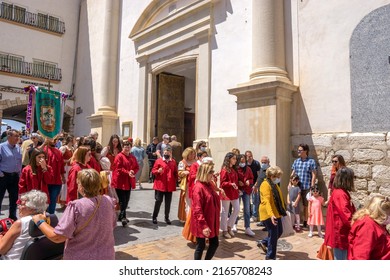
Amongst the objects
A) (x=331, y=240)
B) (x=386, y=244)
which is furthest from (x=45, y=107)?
(x=386, y=244)

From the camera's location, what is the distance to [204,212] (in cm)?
371

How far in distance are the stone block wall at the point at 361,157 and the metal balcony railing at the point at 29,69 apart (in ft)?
44.9

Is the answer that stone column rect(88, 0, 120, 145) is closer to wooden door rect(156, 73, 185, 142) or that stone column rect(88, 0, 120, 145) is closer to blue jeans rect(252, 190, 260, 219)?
wooden door rect(156, 73, 185, 142)

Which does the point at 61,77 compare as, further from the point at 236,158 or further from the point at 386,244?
the point at 386,244

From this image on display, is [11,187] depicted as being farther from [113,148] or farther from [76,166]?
[76,166]

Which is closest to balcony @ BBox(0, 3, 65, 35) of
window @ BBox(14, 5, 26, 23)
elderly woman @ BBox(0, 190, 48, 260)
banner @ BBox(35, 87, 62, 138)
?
window @ BBox(14, 5, 26, 23)

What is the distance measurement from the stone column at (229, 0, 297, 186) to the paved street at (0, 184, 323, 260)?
1905 mm

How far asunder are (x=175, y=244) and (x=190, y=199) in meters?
0.87

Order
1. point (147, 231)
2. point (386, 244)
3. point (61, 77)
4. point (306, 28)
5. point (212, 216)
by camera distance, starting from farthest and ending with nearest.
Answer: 1. point (61, 77)
2. point (306, 28)
3. point (147, 231)
4. point (212, 216)
5. point (386, 244)

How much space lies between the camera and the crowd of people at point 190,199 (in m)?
2.49

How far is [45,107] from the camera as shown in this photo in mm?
8328

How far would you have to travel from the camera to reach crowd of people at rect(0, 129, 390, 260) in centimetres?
249

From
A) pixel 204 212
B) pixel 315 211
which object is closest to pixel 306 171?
pixel 315 211

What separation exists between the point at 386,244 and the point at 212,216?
185cm
